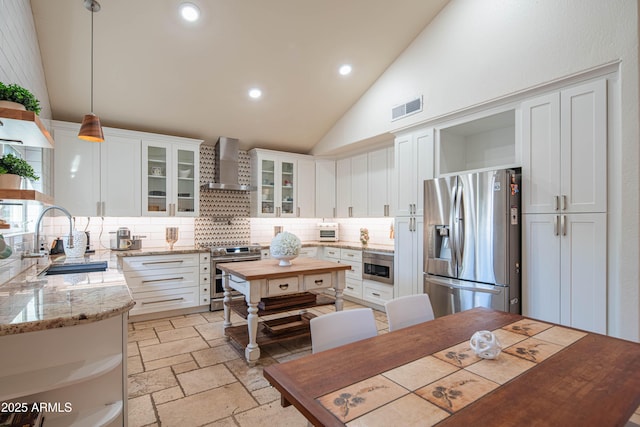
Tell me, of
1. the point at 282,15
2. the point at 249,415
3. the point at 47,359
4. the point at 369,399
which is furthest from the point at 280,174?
the point at 369,399

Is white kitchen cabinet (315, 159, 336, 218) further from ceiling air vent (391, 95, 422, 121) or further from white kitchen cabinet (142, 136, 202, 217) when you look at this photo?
white kitchen cabinet (142, 136, 202, 217)

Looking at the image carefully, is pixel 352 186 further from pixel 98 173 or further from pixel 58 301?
pixel 58 301

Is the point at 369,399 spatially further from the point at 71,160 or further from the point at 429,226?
the point at 71,160

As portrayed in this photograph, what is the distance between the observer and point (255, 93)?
4.32 meters

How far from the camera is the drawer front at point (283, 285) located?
2947 mm

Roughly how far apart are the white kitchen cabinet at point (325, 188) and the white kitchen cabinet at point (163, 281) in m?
2.28

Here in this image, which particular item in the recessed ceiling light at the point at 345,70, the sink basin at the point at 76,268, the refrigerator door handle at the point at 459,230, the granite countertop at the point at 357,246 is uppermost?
the recessed ceiling light at the point at 345,70

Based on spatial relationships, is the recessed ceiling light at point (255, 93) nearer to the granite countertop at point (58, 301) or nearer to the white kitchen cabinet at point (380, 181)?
the white kitchen cabinet at point (380, 181)

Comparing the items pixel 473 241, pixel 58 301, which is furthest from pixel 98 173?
pixel 473 241

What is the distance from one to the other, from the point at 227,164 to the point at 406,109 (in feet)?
9.10

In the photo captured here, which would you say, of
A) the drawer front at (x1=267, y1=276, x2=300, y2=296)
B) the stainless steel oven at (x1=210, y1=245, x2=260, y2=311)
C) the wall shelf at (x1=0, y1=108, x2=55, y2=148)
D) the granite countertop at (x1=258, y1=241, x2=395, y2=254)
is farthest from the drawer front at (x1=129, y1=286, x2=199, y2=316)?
the wall shelf at (x1=0, y1=108, x2=55, y2=148)

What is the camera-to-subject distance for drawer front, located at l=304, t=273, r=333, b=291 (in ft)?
10.4

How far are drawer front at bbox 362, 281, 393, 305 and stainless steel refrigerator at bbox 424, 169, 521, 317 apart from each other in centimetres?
85

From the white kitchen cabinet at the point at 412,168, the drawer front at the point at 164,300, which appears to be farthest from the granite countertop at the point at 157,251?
the white kitchen cabinet at the point at 412,168
